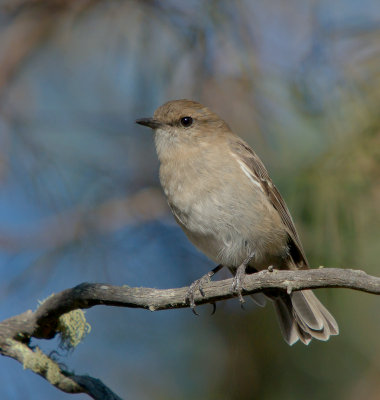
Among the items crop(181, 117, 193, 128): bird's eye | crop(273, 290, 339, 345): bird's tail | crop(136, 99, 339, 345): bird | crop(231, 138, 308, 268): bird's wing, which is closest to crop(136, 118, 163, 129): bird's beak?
crop(136, 99, 339, 345): bird

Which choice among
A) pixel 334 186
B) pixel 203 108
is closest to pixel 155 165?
pixel 203 108

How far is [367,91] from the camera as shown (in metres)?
3.04

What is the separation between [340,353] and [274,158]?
107 cm

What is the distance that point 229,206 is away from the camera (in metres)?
3.71

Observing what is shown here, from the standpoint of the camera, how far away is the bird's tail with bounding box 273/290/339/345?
10.7ft

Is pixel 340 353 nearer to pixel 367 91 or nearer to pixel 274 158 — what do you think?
pixel 274 158

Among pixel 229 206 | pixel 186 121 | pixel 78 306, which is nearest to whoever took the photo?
pixel 78 306

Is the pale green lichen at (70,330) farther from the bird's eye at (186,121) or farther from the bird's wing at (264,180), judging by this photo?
the bird's eye at (186,121)

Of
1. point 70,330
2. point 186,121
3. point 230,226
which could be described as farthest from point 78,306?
point 186,121

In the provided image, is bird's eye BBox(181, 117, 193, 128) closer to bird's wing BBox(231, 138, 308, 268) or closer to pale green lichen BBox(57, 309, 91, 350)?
bird's wing BBox(231, 138, 308, 268)

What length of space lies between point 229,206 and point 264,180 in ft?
0.91

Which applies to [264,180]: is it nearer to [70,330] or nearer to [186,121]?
[186,121]

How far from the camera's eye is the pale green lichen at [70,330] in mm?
3027

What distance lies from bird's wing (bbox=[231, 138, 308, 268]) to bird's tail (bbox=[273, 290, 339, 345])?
0.24 metres
